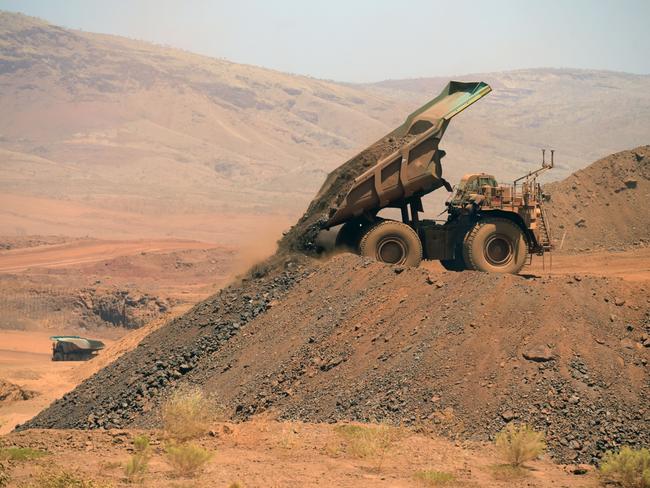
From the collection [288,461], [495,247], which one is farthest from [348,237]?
[288,461]

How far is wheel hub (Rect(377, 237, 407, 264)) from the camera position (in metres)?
19.9

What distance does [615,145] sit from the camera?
465 feet

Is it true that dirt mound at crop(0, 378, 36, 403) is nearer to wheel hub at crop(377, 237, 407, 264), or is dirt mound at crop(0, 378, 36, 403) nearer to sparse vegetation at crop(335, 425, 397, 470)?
wheel hub at crop(377, 237, 407, 264)

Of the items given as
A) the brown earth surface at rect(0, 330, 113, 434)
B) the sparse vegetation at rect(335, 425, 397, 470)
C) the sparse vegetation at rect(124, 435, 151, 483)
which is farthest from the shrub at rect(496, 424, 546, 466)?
the brown earth surface at rect(0, 330, 113, 434)

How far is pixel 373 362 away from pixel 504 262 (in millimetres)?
4791

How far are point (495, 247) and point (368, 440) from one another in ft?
24.8

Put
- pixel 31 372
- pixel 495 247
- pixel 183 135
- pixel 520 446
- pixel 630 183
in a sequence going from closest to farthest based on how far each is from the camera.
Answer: pixel 520 446, pixel 495 247, pixel 630 183, pixel 31 372, pixel 183 135

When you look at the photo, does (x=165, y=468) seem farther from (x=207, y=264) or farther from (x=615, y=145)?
(x=615, y=145)

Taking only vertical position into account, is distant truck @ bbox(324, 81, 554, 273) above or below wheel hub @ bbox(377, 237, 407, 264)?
above

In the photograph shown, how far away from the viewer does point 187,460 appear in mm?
11992

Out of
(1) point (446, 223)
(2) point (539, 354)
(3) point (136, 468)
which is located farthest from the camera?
(1) point (446, 223)

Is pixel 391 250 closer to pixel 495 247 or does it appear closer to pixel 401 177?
pixel 401 177

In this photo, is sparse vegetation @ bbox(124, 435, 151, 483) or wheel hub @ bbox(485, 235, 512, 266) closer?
sparse vegetation @ bbox(124, 435, 151, 483)

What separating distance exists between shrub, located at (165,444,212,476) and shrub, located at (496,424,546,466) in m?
3.47
